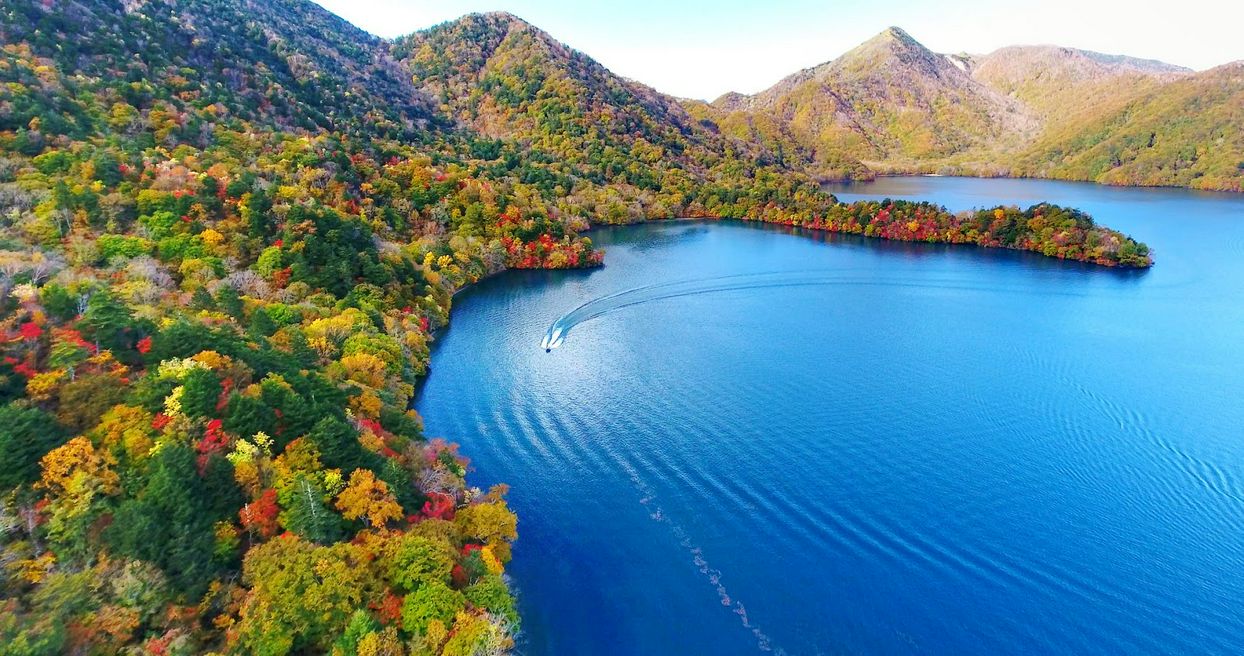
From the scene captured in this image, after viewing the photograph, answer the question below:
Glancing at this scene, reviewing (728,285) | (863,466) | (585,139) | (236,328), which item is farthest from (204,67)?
(863,466)

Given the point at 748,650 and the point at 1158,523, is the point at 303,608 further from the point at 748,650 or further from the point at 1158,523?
the point at 1158,523

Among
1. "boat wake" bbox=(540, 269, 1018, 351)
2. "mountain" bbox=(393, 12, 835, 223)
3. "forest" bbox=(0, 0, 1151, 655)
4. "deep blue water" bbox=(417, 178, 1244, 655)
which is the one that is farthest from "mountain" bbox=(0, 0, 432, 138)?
"boat wake" bbox=(540, 269, 1018, 351)

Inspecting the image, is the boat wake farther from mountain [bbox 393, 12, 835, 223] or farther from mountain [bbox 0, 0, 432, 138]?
mountain [bbox 0, 0, 432, 138]

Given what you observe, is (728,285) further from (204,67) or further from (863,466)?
(204,67)

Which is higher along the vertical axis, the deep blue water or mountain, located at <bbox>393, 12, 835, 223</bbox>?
mountain, located at <bbox>393, 12, 835, 223</bbox>

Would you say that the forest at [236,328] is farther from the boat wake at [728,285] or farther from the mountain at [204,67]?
the boat wake at [728,285]

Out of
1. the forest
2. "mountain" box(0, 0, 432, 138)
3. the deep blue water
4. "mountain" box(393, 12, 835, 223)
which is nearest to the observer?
the forest
